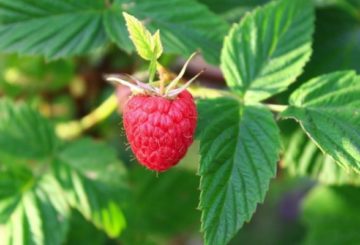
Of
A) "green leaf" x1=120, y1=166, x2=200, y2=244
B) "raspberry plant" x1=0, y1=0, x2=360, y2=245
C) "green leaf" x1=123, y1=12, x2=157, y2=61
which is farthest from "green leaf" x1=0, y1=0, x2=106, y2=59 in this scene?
"green leaf" x1=120, y1=166, x2=200, y2=244

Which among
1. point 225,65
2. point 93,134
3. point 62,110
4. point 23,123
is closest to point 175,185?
point 93,134

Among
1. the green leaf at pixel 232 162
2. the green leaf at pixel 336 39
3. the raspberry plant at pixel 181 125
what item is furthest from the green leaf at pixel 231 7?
the green leaf at pixel 232 162

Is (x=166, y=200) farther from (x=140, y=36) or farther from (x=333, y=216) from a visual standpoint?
(x=140, y=36)

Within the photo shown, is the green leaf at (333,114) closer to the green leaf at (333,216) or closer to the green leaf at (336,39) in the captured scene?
the green leaf at (336,39)

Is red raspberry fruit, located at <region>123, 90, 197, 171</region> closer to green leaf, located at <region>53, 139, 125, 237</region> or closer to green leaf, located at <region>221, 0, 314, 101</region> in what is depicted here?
green leaf, located at <region>221, 0, 314, 101</region>

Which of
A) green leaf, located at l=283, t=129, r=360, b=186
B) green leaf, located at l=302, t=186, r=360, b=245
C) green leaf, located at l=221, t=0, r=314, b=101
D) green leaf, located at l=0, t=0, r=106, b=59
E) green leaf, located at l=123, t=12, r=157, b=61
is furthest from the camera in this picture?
green leaf, located at l=302, t=186, r=360, b=245

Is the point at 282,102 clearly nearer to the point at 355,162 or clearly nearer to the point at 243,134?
the point at 243,134

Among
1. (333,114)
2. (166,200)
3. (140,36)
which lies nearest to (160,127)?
(140,36)
